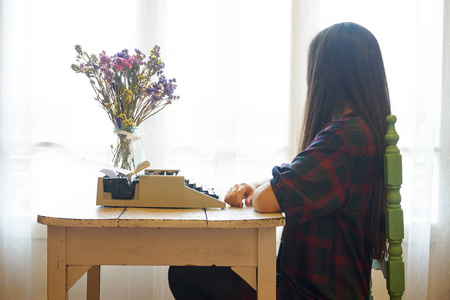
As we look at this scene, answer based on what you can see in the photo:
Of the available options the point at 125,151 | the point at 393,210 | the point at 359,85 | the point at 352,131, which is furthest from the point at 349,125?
the point at 125,151

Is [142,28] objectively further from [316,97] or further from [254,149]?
[316,97]

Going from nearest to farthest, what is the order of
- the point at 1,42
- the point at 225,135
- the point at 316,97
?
1. the point at 316,97
2. the point at 1,42
3. the point at 225,135

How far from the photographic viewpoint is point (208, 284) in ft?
4.45

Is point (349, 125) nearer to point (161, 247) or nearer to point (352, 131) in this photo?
point (352, 131)

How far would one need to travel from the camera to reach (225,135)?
7.60 feet

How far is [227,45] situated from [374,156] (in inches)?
48.3

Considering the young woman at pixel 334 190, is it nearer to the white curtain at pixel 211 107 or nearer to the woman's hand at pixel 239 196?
the woman's hand at pixel 239 196

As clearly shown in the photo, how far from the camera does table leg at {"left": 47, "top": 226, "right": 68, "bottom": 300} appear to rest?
1169mm

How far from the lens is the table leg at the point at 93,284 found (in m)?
1.74

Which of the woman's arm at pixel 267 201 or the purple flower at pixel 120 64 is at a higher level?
the purple flower at pixel 120 64

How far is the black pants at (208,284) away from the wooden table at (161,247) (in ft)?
0.43

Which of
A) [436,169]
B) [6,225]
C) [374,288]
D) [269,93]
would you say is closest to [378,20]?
[269,93]

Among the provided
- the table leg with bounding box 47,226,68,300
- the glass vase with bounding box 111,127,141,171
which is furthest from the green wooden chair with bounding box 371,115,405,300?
the table leg with bounding box 47,226,68,300

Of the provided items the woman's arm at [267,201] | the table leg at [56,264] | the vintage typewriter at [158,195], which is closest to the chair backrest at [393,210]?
the woman's arm at [267,201]
